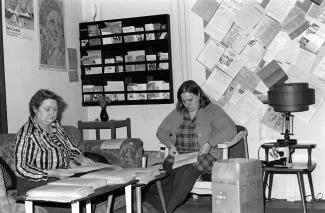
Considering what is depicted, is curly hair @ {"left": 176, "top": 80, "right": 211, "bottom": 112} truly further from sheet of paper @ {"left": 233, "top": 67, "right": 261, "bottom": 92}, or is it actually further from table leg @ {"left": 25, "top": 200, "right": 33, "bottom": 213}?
table leg @ {"left": 25, "top": 200, "right": 33, "bottom": 213}

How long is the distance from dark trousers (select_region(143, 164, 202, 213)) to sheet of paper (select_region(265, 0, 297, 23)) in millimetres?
1798

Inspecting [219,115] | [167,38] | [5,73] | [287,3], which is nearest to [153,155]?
[219,115]

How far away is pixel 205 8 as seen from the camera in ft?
16.9

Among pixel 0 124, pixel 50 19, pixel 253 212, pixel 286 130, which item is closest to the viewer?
pixel 253 212

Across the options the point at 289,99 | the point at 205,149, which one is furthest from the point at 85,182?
the point at 289,99

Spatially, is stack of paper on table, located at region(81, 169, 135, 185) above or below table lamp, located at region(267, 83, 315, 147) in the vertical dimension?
below

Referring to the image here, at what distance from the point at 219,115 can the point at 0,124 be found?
6.30ft

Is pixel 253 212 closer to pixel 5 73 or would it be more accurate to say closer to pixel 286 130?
pixel 286 130

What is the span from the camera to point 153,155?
4945 millimetres

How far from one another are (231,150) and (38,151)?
2.06 m

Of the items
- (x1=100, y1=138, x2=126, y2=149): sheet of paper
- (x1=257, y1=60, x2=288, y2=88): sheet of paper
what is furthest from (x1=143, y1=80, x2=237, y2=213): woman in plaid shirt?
(x1=257, y1=60, x2=288, y2=88): sheet of paper

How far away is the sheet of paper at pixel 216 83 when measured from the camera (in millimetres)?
5133

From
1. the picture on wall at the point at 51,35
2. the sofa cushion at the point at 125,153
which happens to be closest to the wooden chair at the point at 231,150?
the sofa cushion at the point at 125,153

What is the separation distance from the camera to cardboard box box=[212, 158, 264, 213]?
3.77 m
